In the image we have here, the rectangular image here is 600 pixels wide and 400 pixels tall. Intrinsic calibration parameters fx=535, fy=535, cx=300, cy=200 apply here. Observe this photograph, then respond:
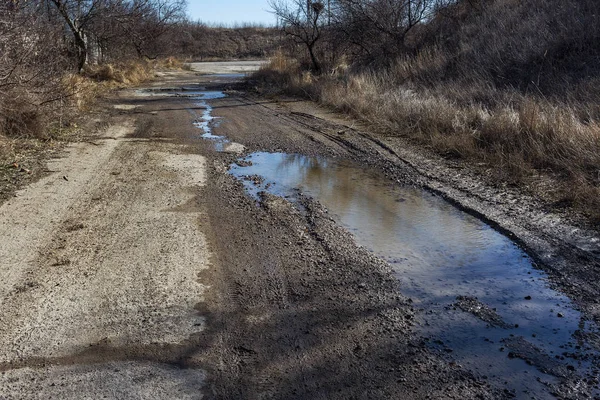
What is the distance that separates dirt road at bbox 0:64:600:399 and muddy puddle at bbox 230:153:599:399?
0.23ft

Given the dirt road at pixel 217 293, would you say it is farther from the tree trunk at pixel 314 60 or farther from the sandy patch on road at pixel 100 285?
the tree trunk at pixel 314 60

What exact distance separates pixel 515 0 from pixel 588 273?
20.0 metres

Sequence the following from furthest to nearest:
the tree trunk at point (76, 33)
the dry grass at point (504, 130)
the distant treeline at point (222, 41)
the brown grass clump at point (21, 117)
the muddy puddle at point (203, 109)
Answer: the distant treeline at point (222, 41) < the tree trunk at point (76, 33) < the muddy puddle at point (203, 109) < the brown grass clump at point (21, 117) < the dry grass at point (504, 130)

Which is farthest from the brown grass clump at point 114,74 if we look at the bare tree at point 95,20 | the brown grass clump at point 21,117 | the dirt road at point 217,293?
the dirt road at point 217,293

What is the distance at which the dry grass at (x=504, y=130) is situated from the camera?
728 cm

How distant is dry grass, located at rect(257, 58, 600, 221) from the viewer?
728 centimetres

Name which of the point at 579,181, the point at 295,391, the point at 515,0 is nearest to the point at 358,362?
the point at 295,391

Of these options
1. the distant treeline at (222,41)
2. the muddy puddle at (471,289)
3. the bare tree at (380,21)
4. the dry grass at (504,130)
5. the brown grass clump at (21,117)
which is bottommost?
the muddy puddle at (471,289)

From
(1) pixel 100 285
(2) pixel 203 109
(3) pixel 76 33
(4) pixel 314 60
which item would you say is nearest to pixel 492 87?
(2) pixel 203 109

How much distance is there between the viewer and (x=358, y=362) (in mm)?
3371

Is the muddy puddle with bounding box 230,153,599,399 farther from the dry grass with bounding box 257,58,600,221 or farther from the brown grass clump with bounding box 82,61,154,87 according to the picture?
the brown grass clump with bounding box 82,61,154,87

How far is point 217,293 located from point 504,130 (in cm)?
694

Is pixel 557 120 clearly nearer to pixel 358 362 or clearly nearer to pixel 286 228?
pixel 286 228

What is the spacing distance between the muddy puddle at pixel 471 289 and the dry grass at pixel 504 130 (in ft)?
5.39
